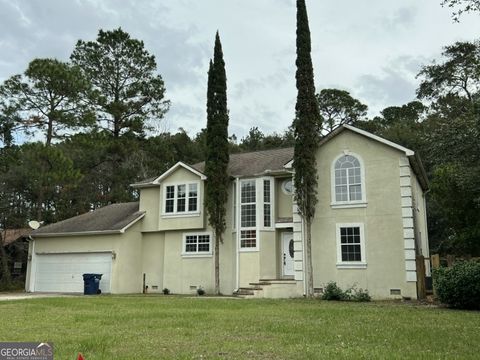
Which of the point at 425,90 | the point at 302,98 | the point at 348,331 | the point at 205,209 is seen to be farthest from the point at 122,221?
the point at 425,90

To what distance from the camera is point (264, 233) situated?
846 inches

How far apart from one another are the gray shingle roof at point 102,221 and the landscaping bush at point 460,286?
49.4ft

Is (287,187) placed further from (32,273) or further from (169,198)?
(32,273)

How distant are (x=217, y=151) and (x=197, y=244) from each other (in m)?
4.76

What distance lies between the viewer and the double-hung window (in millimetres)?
21656

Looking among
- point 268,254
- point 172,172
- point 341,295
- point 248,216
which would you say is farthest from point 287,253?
point 172,172

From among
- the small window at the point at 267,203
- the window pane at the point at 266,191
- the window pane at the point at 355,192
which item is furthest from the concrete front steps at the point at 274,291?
the window pane at the point at 355,192

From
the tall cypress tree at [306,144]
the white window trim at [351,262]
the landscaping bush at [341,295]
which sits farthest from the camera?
the tall cypress tree at [306,144]

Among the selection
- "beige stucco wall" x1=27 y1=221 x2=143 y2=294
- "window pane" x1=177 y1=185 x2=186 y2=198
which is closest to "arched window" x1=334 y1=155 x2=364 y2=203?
"window pane" x1=177 y1=185 x2=186 y2=198

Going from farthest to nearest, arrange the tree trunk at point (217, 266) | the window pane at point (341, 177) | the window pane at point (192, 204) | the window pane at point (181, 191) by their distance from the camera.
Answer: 1. the window pane at point (181, 191)
2. the window pane at point (192, 204)
3. the tree trunk at point (217, 266)
4. the window pane at point (341, 177)

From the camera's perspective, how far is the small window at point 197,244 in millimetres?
23094

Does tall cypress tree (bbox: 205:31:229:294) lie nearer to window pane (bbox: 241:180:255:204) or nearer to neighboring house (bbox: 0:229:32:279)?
window pane (bbox: 241:180:255:204)

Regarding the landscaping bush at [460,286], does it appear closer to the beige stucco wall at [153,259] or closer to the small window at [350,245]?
the small window at [350,245]

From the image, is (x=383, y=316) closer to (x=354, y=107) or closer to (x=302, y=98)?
(x=302, y=98)
